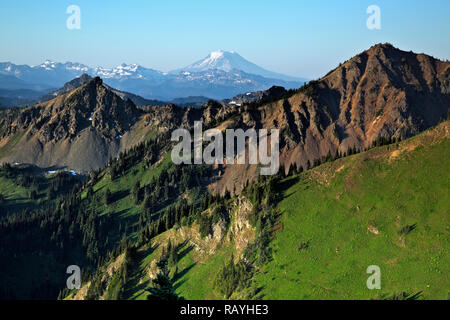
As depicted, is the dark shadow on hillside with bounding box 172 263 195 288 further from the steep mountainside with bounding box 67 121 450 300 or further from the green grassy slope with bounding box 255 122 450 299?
the green grassy slope with bounding box 255 122 450 299

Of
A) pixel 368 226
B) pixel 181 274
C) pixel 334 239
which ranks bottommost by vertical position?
pixel 181 274

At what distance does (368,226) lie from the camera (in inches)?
4168

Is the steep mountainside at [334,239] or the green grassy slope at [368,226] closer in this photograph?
the green grassy slope at [368,226]

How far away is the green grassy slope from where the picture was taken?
90.2m

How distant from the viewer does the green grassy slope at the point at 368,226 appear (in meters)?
90.2

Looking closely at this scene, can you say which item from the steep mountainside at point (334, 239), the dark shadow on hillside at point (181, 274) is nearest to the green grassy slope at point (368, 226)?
the steep mountainside at point (334, 239)

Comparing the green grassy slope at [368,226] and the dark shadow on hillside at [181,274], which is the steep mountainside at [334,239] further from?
the dark shadow on hillside at [181,274]

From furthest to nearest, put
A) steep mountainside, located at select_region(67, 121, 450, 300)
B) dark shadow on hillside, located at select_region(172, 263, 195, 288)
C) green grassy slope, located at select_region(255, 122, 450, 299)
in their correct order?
1. dark shadow on hillside, located at select_region(172, 263, 195, 288)
2. steep mountainside, located at select_region(67, 121, 450, 300)
3. green grassy slope, located at select_region(255, 122, 450, 299)

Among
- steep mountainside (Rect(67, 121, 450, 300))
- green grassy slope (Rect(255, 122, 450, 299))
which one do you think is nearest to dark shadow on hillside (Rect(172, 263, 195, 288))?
steep mountainside (Rect(67, 121, 450, 300))

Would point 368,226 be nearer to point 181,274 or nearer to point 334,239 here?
point 334,239

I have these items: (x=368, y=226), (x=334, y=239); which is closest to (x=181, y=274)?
(x=334, y=239)
